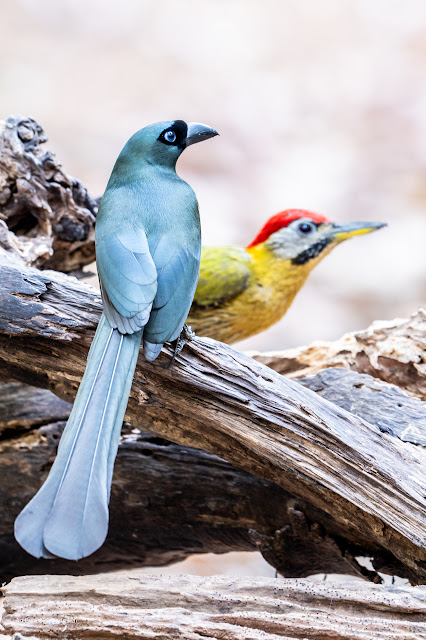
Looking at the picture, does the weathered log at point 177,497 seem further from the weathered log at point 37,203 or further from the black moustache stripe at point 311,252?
the black moustache stripe at point 311,252

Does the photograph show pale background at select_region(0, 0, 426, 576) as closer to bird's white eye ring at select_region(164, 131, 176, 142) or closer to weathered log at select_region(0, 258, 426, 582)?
bird's white eye ring at select_region(164, 131, 176, 142)

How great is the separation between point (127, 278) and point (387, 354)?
114 cm

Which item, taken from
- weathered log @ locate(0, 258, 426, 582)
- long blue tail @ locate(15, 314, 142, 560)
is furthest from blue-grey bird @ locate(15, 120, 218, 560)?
weathered log @ locate(0, 258, 426, 582)

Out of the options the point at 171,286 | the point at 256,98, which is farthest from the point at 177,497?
the point at 256,98

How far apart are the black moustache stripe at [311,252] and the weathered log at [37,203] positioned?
2.42 ft

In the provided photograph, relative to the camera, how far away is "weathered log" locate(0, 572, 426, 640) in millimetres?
1070

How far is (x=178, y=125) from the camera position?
148 centimetres

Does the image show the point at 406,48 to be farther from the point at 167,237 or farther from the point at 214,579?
the point at 214,579

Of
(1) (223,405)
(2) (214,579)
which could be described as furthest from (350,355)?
(2) (214,579)

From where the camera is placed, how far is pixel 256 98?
134 inches

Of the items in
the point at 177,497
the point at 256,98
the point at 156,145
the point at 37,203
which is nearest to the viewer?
the point at 156,145

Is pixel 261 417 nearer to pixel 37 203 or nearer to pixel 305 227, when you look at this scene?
pixel 37 203

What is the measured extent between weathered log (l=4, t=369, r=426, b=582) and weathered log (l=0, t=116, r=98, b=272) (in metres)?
0.43

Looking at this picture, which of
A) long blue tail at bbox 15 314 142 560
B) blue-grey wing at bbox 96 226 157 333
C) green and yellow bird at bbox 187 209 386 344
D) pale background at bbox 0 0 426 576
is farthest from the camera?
pale background at bbox 0 0 426 576
